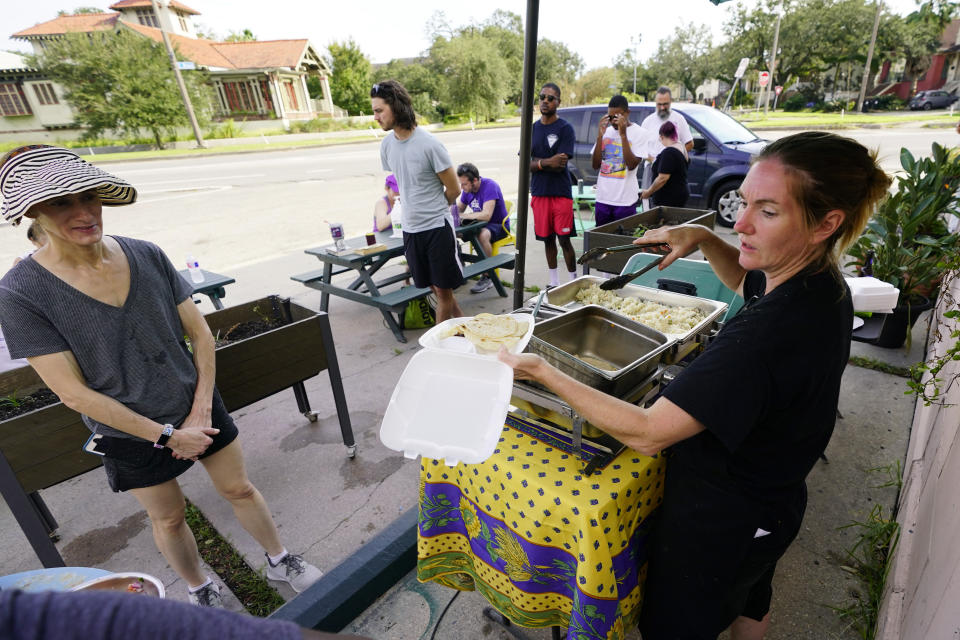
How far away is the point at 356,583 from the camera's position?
1975 mm

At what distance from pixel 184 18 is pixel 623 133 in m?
54.4

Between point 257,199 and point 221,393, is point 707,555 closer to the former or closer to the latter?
point 221,393

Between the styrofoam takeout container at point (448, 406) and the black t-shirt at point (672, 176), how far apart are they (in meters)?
4.79

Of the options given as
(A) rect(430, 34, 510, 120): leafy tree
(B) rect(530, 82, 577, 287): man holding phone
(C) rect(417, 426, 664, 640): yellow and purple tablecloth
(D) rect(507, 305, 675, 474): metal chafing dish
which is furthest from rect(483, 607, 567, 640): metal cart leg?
(A) rect(430, 34, 510, 120): leafy tree

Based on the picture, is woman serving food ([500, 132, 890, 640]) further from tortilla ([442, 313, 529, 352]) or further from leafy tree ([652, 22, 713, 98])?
leafy tree ([652, 22, 713, 98])

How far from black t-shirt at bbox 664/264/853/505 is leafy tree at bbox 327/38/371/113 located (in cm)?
4417

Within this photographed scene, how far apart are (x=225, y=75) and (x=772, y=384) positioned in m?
42.9

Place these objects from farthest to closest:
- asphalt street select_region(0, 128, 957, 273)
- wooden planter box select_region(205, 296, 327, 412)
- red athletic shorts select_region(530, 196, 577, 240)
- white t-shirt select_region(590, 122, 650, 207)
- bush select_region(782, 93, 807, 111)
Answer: bush select_region(782, 93, 807, 111) < asphalt street select_region(0, 128, 957, 273) < white t-shirt select_region(590, 122, 650, 207) < red athletic shorts select_region(530, 196, 577, 240) < wooden planter box select_region(205, 296, 327, 412)

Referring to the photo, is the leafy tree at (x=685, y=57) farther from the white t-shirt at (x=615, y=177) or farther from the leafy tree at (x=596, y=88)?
the white t-shirt at (x=615, y=177)

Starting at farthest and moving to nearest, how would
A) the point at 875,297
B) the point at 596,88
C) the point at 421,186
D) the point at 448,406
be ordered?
the point at 596,88 → the point at 421,186 → the point at 875,297 → the point at 448,406

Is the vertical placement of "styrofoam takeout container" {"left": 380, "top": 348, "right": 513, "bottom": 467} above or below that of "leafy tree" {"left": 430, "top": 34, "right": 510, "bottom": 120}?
below

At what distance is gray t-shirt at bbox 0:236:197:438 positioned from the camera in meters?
1.44

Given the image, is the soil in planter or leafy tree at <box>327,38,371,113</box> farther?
leafy tree at <box>327,38,371,113</box>

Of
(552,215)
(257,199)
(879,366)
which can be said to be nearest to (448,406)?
(879,366)
